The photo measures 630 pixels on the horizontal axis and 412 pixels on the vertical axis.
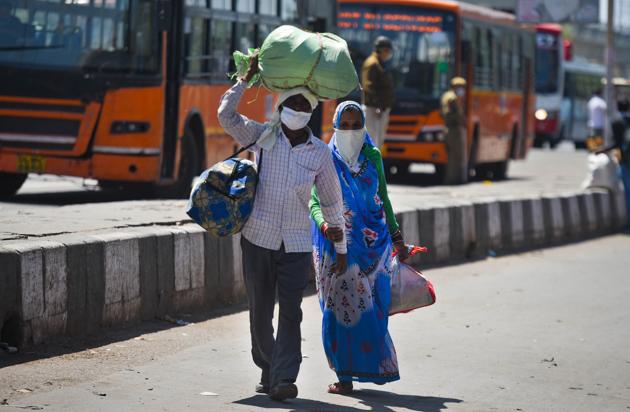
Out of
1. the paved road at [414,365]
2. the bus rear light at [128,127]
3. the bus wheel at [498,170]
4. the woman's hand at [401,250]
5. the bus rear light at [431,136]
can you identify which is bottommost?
the bus wheel at [498,170]

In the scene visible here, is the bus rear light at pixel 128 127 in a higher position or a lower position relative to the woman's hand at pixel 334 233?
higher

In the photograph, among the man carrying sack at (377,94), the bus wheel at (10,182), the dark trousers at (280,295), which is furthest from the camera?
the man carrying sack at (377,94)

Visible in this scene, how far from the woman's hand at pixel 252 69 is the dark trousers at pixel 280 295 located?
713mm

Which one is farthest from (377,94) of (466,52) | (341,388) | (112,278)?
(341,388)

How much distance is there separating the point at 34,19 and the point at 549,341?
8.14 metres

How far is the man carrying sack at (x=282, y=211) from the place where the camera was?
669 cm

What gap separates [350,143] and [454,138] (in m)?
16.7

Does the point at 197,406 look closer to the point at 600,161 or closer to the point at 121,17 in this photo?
the point at 121,17

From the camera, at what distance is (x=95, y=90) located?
51.6ft

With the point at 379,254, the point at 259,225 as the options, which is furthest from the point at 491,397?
the point at 259,225

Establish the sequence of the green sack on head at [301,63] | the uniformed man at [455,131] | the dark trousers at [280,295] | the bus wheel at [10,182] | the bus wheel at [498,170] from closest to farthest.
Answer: the green sack on head at [301,63] < the dark trousers at [280,295] < the bus wheel at [10,182] < the uniformed man at [455,131] < the bus wheel at [498,170]

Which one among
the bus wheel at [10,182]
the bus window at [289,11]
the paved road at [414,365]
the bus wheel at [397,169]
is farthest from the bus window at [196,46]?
the bus wheel at [397,169]

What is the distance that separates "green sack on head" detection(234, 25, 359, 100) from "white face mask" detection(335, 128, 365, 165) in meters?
0.51

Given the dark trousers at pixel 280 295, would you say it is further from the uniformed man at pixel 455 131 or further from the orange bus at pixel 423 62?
the orange bus at pixel 423 62
